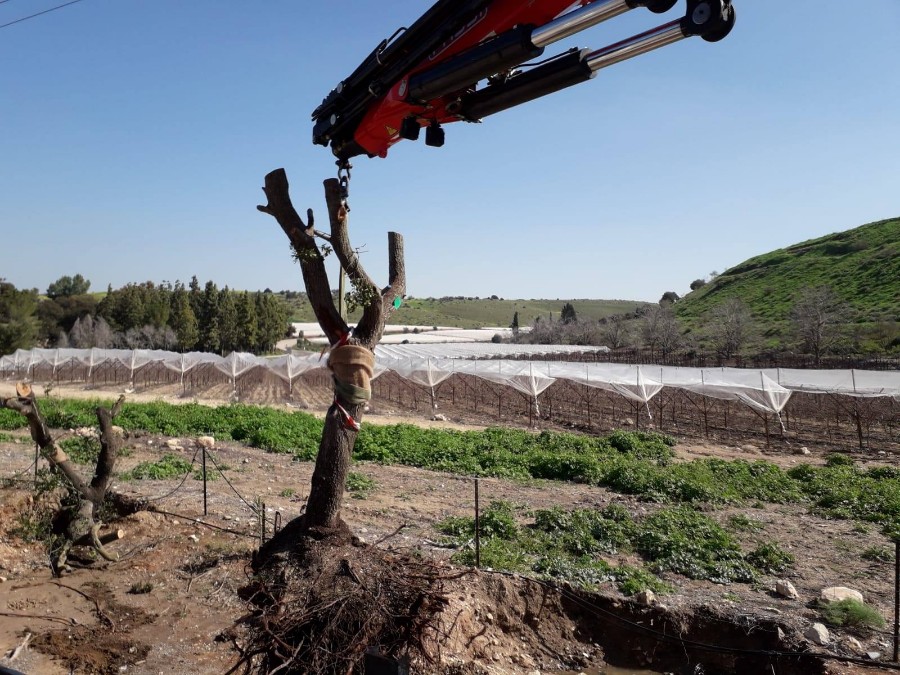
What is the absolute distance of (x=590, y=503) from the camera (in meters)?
10.0

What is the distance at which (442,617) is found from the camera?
4.86 metres

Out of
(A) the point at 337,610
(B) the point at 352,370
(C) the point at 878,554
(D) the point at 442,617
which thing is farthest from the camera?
(C) the point at 878,554

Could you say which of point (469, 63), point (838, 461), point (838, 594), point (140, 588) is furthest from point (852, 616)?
point (838, 461)

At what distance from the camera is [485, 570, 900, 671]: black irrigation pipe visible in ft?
15.4

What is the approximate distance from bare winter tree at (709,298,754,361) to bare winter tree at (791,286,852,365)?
3212 mm

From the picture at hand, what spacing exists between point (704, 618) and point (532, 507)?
4206 millimetres

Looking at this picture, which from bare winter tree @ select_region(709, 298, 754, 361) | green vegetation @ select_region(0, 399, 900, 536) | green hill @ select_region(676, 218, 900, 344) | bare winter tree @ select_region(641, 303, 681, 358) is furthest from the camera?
bare winter tree @ select_region(641, 303, 681, 358)

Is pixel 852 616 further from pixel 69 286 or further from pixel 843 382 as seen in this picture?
pixel 69 286

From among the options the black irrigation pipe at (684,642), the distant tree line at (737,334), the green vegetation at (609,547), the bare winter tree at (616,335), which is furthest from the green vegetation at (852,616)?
the bare winter tree at (616,335)

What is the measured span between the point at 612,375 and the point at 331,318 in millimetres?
20047

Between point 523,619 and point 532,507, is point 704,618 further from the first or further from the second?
point 532,507

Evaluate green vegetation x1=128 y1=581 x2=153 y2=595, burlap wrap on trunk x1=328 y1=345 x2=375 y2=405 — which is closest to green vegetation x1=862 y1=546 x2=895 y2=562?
burlap wrap on trunk x1=328 y1=345 x2=375 y2=405

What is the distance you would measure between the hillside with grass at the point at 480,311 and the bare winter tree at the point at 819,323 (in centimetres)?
5685

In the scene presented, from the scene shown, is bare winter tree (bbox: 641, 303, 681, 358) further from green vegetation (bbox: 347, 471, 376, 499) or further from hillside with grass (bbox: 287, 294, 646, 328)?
hillside with grass (bbox: 287, 294, 646, 328)
